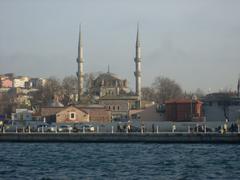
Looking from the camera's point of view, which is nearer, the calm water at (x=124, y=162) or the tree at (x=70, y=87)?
the calm water at (x=124, y=162)

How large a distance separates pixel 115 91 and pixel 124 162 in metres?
109

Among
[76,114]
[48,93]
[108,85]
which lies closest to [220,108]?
[76,114]

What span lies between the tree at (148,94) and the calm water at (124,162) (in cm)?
9489

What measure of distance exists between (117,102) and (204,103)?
32241mm

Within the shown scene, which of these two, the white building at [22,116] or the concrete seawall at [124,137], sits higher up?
the white building at [22,116]

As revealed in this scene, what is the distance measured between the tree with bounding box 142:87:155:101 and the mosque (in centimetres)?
436

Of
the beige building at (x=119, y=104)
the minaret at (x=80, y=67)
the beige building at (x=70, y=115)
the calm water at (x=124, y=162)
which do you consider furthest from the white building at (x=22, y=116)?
the calm water at (x=124, y=162)

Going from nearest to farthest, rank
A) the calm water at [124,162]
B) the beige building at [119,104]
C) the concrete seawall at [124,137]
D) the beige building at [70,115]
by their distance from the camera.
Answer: the calm water at [124,162], the concrete seawall at [124,137], the beige building at [70,115], the beige building at [119,104]

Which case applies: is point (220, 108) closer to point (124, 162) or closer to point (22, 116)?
point (22, 116)

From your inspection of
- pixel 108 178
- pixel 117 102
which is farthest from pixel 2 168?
pixel 117 102

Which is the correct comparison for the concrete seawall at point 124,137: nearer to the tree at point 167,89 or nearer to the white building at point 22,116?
the white building at point 22,116

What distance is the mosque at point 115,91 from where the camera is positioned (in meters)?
132

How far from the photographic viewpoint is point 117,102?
133 meters

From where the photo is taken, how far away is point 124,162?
4244cm
